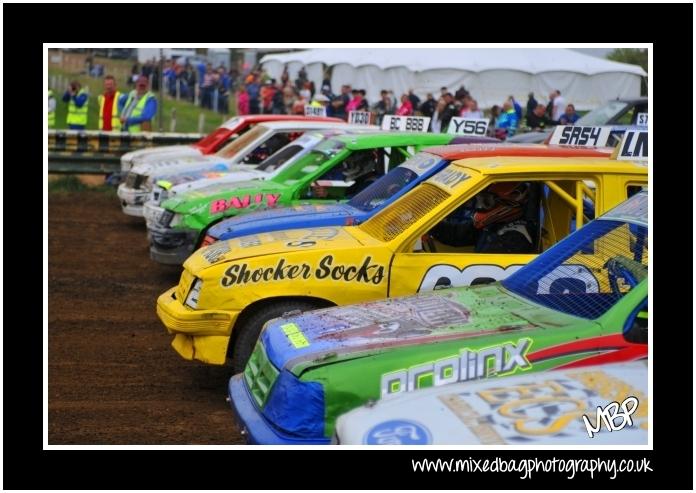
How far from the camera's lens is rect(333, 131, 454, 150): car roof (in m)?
10.1

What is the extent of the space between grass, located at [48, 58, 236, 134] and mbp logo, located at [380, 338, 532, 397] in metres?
17.7

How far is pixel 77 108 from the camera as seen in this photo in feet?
72.9

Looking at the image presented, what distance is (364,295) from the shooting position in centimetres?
682

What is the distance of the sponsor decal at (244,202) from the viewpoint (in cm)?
1048

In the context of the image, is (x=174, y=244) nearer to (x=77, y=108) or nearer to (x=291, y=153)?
(x=291, y=153)

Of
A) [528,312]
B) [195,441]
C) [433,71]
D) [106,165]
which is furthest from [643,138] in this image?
[433,71]

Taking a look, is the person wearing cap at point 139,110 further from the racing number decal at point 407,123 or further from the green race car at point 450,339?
the green race car at point 450,339

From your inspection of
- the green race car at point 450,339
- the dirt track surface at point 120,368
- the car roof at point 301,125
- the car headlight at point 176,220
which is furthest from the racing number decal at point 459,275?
the car roof at point 301,125

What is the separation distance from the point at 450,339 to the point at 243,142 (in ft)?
31.8

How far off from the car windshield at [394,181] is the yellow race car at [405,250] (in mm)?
698

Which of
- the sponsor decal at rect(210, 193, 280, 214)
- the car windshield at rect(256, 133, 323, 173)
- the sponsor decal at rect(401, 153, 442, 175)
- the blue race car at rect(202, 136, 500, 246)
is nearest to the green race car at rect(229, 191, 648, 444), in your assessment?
the blue race car at rect(202, 136, 500, 246)

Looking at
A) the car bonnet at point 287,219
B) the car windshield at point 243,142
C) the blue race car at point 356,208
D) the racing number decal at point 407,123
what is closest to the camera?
the blue race car at point 356,208

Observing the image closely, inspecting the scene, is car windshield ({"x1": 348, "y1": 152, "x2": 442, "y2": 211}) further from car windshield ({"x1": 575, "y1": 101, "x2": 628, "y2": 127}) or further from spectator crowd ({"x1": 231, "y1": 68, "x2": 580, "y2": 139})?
spectator crowd ({"x1": 231, "y1": 68, "x2": 580, "y2": 139})

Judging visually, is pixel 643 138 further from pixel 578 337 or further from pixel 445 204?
pixel 578 337
